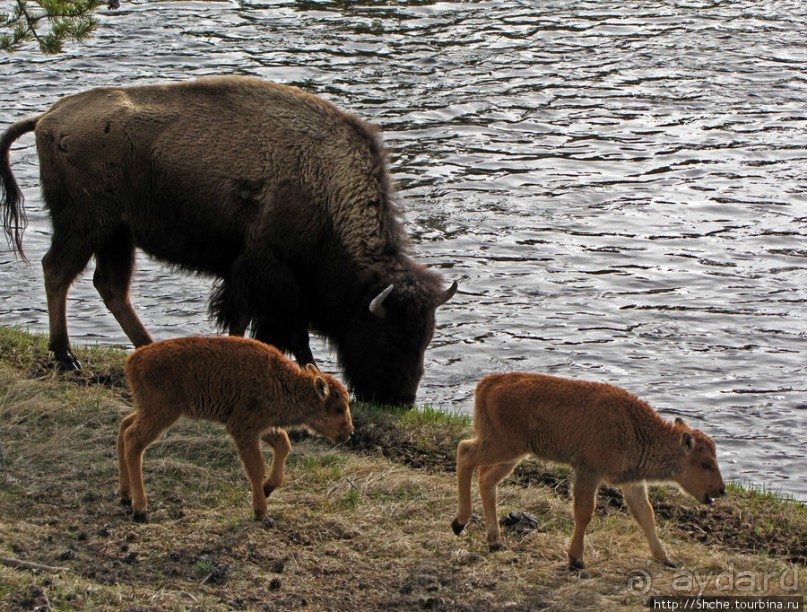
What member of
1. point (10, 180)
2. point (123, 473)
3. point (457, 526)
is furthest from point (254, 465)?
point (10, 180)

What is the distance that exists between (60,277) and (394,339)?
8.53ft

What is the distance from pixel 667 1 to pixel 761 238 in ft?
31.5

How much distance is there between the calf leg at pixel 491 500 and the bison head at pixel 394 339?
2.60 metres

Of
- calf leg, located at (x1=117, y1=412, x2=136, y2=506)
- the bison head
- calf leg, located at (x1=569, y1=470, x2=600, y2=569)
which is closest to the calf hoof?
calf leg, located at (x1=569, y1=470, x2=600, y2=569)

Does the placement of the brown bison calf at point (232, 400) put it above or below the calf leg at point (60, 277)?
above

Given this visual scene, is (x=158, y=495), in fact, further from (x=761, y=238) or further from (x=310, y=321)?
(x=761, y=238)

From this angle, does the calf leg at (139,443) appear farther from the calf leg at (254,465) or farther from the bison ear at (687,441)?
the bison ear at (687,441)

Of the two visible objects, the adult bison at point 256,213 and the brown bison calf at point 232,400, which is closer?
the brown bison calf at point 232,400

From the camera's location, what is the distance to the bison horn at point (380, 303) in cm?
891

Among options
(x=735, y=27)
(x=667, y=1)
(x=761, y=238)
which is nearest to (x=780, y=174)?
(x=761, y=238)

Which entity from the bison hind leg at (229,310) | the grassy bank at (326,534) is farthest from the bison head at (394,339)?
the bison hind leg at (229,310)

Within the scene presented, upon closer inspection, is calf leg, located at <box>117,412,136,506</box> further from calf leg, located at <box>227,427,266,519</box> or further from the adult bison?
the adult bison

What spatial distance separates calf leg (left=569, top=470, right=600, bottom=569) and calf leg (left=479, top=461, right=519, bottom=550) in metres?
0.40

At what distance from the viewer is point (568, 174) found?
15664mm
